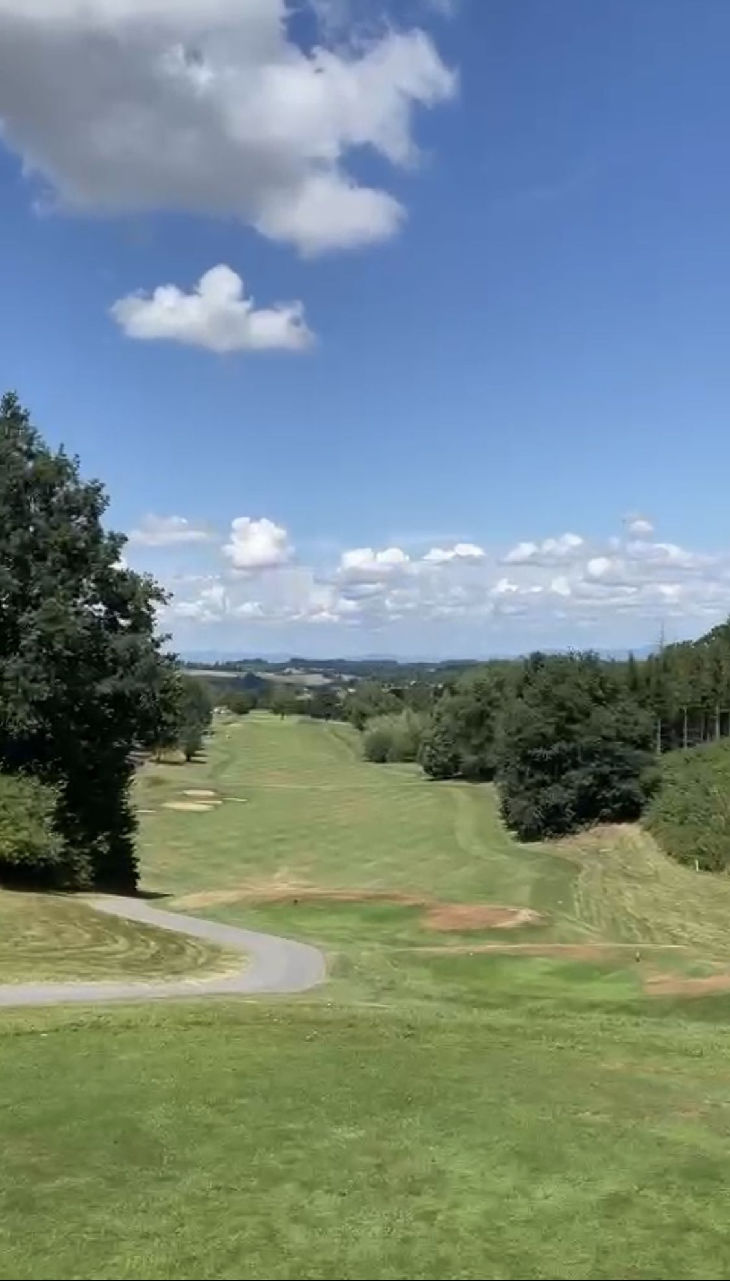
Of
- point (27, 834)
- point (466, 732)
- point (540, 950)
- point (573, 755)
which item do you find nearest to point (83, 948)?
point (27, 834)

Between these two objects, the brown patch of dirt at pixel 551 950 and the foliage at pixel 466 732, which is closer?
the brown patch of dirt at pixel 551 950

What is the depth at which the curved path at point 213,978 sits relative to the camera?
74.6 feet

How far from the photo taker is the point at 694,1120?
48.1ft

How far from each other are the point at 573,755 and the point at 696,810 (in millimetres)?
13645

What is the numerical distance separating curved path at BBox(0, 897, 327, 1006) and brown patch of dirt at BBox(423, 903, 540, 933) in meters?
6.60

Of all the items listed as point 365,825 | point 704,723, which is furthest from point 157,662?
point 704,723

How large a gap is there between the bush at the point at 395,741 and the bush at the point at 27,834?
122m

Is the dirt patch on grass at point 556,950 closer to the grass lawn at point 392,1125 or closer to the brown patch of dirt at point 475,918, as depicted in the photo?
the grass lawn at point 392,1125

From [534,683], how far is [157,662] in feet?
175

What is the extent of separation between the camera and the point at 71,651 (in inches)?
1597

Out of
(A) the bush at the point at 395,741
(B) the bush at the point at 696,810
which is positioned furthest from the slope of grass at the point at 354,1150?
(A) the bush at the point at 395,741

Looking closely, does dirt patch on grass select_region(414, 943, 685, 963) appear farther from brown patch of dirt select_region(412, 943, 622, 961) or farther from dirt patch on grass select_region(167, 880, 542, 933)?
dirt patch on grass select_region(167, 880, 542, 933)

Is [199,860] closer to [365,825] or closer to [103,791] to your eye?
[365,825]

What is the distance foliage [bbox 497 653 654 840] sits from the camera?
8694cm
